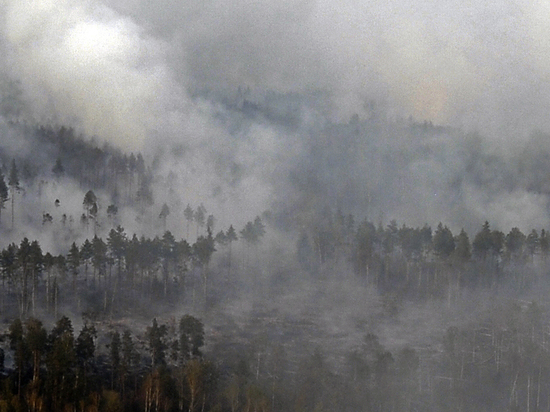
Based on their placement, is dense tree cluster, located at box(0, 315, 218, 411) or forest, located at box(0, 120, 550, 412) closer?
dense tree cluster, located at box(0, 315, 218, 411)

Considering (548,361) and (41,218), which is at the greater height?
(41,218)

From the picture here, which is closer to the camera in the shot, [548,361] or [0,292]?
[548,361]

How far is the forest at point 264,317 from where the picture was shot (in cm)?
7662

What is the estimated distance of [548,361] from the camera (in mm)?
94875

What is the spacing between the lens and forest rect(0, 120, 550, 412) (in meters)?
76.6

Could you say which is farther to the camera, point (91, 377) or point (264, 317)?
point (264, 317)

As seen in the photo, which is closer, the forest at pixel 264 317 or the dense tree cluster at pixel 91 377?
the dense tree cluster at pixel 91 377

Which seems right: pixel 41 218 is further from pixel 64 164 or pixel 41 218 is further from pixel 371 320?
pixel 371 320

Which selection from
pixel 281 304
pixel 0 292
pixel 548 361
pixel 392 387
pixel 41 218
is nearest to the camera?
pixel 392 387

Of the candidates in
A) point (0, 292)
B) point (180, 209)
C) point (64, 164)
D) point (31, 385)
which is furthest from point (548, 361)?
point (64, 164)

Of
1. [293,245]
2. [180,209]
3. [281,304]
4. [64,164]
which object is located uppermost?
[64,164]

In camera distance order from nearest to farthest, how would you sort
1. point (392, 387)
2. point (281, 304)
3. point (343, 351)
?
point (392, 387), point (343, 351), point (281, 304)

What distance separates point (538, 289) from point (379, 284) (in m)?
36.7

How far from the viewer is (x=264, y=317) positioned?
114312 millimetres
